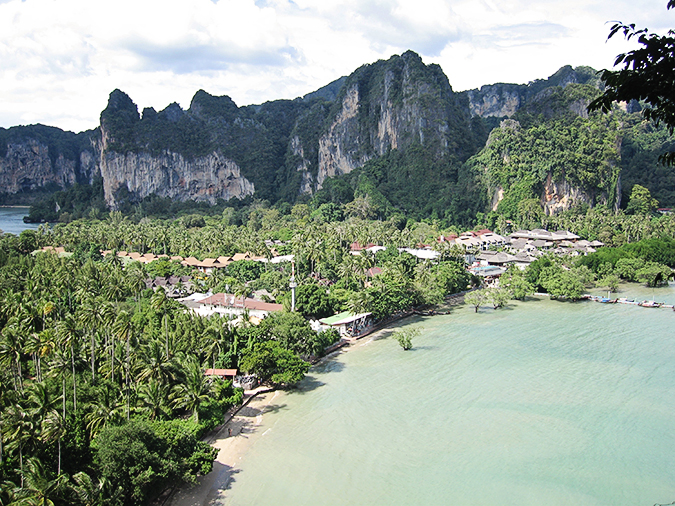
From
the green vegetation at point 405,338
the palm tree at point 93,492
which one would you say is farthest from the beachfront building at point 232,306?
the palm tree at point 93,492

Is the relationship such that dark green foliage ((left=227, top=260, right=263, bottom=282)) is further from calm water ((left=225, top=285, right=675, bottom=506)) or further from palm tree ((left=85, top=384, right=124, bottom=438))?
palm tree ((left=85, top=384, right=124, bottom=438))

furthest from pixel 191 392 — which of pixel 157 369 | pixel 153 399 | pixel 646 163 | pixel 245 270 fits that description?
pixel 646 163

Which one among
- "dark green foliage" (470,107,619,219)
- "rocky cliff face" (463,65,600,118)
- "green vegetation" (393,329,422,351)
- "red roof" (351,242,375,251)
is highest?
"rocky cliff face" (463,65,600,118)

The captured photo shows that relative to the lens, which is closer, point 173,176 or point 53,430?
point 53,430

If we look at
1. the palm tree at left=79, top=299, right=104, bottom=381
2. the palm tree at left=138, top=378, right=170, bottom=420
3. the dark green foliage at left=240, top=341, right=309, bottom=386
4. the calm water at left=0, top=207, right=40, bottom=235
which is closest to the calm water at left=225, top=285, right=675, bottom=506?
the dark green foliage at left=240, top=341, right=309, bottom=386

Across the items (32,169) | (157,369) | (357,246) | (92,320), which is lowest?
(157,369)

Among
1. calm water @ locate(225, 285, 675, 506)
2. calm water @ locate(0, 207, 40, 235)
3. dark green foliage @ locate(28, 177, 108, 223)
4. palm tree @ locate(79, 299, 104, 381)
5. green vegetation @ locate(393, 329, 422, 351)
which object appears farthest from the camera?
dark green foliage @ locate(28, 177, 108, 223)

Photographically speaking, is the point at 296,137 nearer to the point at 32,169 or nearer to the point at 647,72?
the point at 32,169
